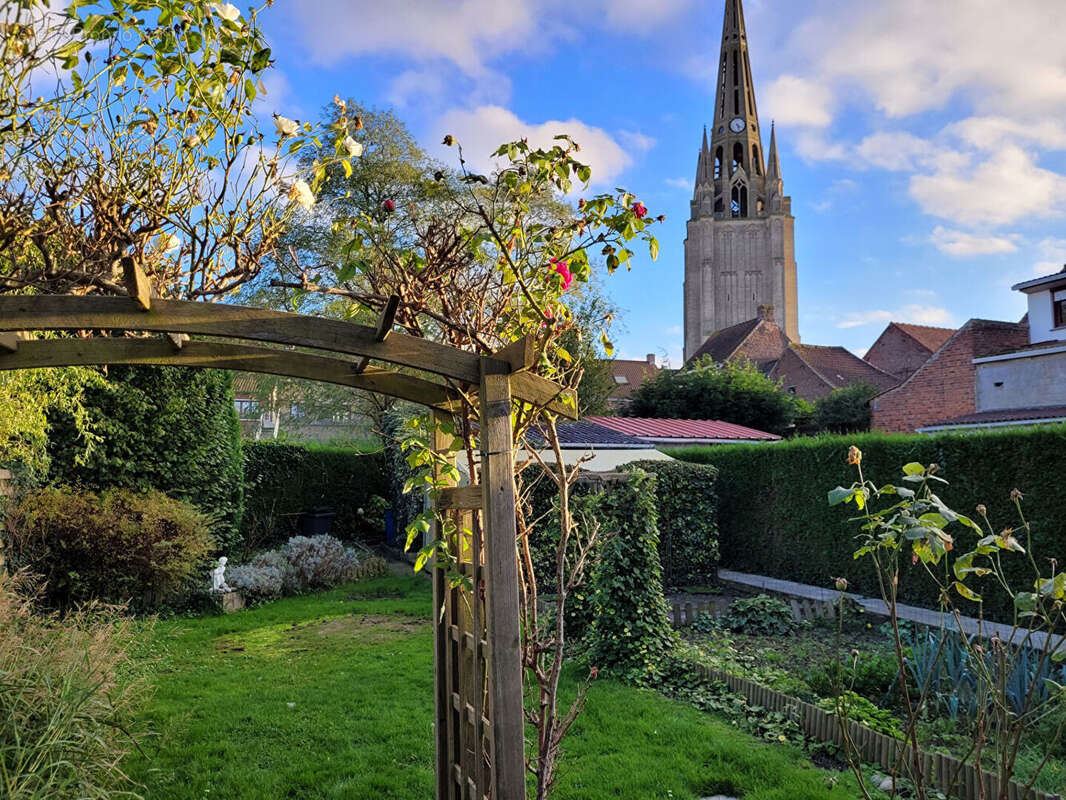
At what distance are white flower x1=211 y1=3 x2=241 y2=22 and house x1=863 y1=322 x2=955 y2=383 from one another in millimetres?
31643

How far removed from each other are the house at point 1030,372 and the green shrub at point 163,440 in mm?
16552

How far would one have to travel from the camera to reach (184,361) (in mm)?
2918

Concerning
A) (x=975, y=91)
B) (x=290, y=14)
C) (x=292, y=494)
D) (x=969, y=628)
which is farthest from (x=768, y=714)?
(x=292, y=494)

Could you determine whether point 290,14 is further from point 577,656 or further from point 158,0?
point 577,656

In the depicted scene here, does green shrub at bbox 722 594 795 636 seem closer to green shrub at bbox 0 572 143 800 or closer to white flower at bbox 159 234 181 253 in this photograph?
green shrub at bbox 0 572 143 800

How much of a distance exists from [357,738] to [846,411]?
854 inches

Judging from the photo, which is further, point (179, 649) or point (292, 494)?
point (292, 494)

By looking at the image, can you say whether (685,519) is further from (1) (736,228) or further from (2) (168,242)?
(1) (736,228)

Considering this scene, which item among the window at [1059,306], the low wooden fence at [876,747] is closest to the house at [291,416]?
the low wooden fence at [876,747]

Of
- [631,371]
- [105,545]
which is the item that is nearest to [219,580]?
[105,545]

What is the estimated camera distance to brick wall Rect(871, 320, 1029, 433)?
2081 centimetres

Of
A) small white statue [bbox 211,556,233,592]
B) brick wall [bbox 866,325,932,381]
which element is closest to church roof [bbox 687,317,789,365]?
brick wall [bbox 866,325,932,381]

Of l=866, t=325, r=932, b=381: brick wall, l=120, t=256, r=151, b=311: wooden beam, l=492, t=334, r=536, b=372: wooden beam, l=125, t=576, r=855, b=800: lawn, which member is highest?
l=866, t=325, r=932, b=381: brick wall

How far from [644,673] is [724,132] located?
60.2 metres
